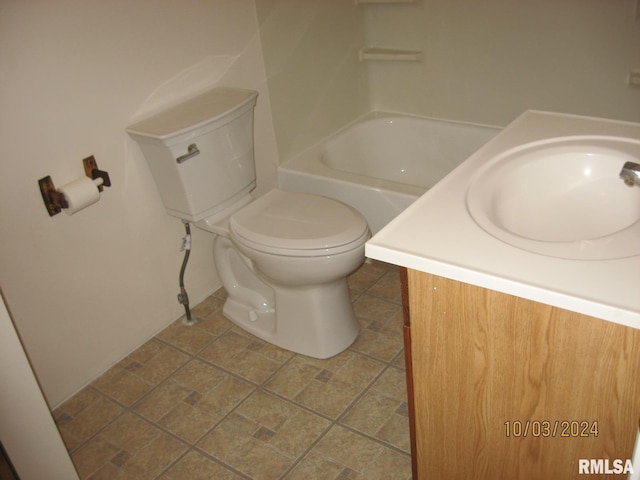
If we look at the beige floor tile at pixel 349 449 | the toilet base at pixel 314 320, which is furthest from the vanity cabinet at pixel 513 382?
the toilet base at pixel 314 320

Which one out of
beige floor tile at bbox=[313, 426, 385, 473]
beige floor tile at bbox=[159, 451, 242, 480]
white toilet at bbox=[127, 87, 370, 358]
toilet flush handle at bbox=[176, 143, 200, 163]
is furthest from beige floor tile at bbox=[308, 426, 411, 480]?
toilet flush handle at bbox=[176, 143, 200, 163]

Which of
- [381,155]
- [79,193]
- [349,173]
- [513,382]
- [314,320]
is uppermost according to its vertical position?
[79,193]

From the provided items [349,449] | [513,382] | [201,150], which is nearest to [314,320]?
[349,449]

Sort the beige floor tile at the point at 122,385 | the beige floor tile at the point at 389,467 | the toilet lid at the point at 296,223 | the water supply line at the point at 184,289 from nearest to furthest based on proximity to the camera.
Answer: the beige floor tile at the point at 389,467 < the toilet lid at the point at 296,223 < the beige floor tile at the point at 122,385 < the water supply line at the point at 184,289

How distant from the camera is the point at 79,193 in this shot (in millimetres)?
1894

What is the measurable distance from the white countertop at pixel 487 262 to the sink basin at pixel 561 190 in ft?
0.18

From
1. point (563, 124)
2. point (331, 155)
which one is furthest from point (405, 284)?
point (331, 155)

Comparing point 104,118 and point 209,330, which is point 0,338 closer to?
point 104,118

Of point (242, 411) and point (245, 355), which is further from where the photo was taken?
point (245, 355)

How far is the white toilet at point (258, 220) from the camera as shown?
79.4 inches

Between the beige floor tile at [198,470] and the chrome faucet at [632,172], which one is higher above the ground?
the chrome faucet at [632,172]

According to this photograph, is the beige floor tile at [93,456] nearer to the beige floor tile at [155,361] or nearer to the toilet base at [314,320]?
the beige floor tile at [155,361]

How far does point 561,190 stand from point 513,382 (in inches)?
19.9

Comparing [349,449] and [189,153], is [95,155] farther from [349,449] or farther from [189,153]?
[349,449]
